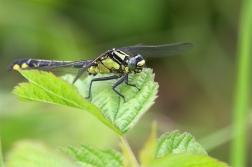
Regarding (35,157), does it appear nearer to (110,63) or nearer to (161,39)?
(110,63)

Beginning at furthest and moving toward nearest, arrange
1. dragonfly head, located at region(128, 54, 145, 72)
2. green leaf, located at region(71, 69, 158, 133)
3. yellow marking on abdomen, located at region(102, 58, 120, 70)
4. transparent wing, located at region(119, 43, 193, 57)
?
transparent wing, located at region(119, 43, 193, 57)
yellow marking on abdomen, located at region(102, 58, 120, 70)
dragonfly head, located at region(128, 54, 145, 72)
green leaf, located at region(71, 69, 158, 133)

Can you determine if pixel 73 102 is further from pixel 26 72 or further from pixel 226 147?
pixel 226 147

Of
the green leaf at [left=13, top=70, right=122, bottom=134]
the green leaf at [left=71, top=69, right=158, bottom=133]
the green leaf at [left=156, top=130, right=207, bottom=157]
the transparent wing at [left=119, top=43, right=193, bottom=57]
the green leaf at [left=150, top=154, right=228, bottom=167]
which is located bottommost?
the green leaf at [left=156, top=130, right=207, bottom=157]

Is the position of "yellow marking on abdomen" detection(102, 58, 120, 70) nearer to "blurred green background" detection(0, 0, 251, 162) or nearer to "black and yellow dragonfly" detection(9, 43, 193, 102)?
"black and yellow dragonfly" detection(9, 43, 193, 102)

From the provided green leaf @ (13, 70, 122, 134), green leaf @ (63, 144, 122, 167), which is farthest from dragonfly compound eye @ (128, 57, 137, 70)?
green leaf @ (63, 144, 122, 167)

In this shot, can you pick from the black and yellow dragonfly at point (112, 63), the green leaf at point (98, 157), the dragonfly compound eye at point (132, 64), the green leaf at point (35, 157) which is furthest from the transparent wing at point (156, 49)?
the green leaf at point (35, 157)

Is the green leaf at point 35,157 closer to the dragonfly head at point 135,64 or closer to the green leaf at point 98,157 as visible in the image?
the green leaf at point 98,157
